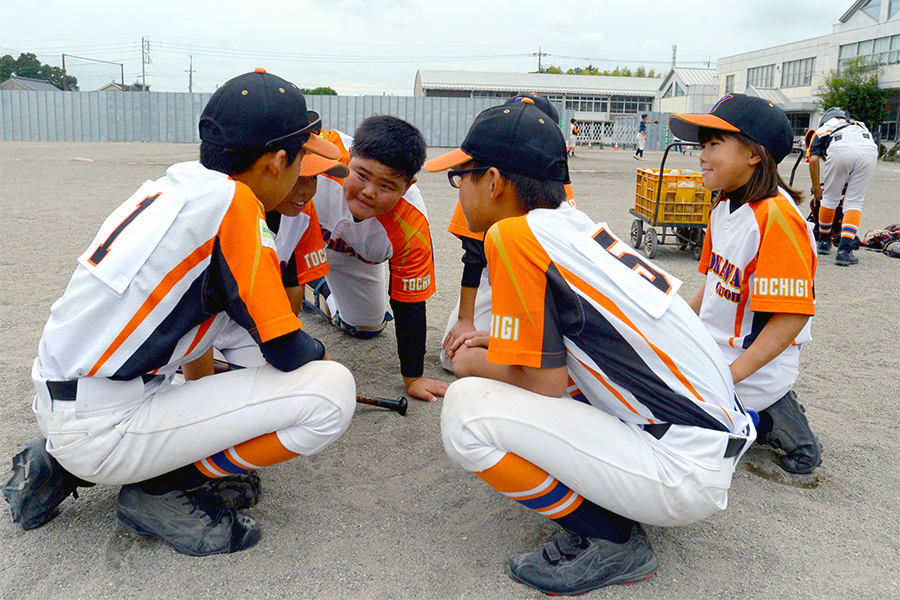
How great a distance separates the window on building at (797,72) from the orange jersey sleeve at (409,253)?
5039cm

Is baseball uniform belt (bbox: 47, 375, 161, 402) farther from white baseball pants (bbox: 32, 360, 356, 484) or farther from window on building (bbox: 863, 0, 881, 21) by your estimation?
window on building (bbox: 863, 0, 881, 21)

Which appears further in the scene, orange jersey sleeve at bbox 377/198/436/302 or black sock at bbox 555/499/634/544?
orange jersey sleeve at bbox 377/198/436/302

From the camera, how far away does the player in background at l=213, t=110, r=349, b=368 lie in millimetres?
3076

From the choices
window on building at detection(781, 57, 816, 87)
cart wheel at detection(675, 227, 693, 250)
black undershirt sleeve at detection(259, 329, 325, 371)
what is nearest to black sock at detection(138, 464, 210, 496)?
black undershirt sleeve at detection(259, 329, 325, 371)

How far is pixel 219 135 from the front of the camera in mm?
2162

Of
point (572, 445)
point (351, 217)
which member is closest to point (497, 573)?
point (572, 445)

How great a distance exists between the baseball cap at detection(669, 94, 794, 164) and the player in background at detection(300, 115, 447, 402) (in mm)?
1363

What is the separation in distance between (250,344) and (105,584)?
141 cm

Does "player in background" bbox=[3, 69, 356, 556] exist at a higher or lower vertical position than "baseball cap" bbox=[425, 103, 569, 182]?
lower

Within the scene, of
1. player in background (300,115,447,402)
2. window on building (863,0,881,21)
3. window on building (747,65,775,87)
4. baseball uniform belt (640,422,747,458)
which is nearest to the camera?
baseball uniform belt (640,422,747,458)

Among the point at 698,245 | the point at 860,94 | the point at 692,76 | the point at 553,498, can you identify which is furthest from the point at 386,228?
the point at 692,76

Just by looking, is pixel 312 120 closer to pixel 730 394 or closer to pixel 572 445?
pixel 572 445

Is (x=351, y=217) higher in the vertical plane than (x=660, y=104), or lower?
lower

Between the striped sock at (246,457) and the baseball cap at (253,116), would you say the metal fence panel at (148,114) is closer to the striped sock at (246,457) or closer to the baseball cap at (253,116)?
the baseball cap at (253,116)
